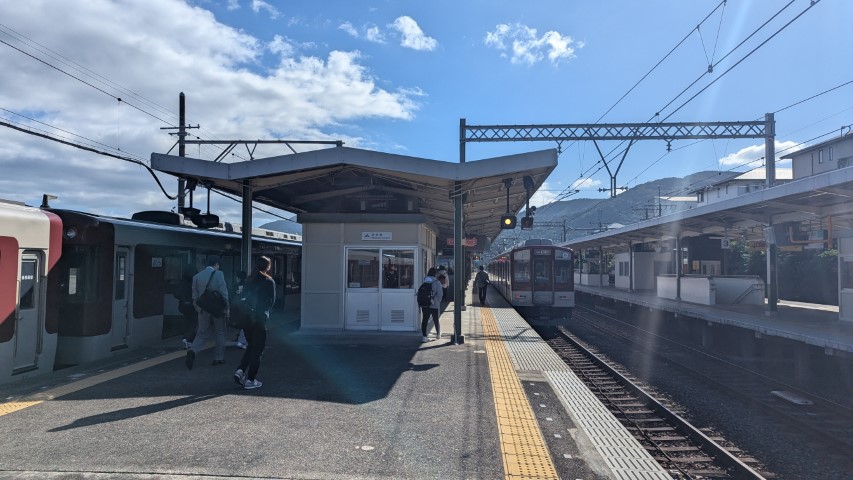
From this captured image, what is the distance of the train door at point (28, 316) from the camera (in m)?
7.36

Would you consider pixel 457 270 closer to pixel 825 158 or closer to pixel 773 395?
pixel 773 395

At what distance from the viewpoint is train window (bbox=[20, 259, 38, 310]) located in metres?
7.43

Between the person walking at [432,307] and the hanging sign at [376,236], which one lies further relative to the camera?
the hanging sign at [376,236]

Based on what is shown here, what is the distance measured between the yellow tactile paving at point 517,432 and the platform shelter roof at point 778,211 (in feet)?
22.6

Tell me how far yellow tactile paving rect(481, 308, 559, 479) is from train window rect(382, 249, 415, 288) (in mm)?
3654

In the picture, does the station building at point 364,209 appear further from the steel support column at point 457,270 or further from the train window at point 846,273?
the train window at point 846,273

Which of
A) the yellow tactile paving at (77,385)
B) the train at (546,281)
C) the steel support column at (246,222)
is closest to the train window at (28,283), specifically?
the yellow tactile paving at (77,385)

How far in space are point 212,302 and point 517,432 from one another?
479 cm

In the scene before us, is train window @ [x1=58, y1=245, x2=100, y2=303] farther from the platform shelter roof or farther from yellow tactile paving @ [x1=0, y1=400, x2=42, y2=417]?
the platform shelter roof

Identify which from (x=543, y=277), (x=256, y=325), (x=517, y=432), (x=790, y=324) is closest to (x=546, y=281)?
(x=543, y=277)

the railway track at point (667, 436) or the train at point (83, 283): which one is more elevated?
the train at point (83, 283)

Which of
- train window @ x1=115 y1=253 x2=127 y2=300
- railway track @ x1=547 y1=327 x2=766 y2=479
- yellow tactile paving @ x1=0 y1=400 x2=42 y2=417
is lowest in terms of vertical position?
railway track @ x1=547 y1=327 x2=766 y2=479

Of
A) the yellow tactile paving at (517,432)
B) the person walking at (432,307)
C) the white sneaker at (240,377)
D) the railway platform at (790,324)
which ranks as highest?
the person walking at (432,307)

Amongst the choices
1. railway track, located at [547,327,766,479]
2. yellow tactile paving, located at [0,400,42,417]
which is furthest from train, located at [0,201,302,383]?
railway track, located at [547,327,766,479]
